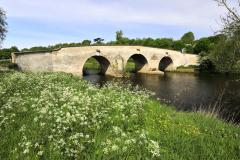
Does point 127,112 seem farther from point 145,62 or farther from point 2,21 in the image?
point 145,62

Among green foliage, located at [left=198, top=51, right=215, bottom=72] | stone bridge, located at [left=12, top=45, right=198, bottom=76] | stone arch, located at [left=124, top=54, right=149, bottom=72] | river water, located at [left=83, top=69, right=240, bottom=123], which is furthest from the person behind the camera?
green foliage, located at [left=198, top=51, right=215, bottom=72]

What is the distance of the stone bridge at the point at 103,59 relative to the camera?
74.1 ft

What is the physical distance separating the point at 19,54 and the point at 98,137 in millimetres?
24954

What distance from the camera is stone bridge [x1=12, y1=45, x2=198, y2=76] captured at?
2258cm

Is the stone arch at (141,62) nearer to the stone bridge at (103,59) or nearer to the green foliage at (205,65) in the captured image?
the stone bridge at (103,59)

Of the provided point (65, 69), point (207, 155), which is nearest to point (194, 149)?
point (207, 155)

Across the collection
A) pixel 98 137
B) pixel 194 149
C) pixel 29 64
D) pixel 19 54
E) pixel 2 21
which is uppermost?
pixel 2 21

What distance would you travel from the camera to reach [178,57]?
136 ft

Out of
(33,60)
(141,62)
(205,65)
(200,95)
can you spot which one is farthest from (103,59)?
(205,65)

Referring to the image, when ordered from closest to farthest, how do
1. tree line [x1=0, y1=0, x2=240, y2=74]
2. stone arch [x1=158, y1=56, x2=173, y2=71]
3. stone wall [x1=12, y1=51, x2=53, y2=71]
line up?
1. tree line [x1=0, y1=0, x2=240, y2=74]
2. stone wall [x1=12, y1=51, x2=53, y2=71]
3. stone arch [x1=158, y1=56, x2=173, y2=71]

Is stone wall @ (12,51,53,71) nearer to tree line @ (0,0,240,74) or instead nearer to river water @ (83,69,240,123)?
tree line @ (0,0,240,74)

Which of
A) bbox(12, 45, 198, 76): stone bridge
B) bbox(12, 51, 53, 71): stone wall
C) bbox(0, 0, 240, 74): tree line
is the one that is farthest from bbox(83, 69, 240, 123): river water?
bbox(12, 51, 53, 71): stone wall

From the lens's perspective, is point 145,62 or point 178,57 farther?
point 178,57

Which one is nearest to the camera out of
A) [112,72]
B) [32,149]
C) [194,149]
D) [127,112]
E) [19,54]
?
[32,149]
